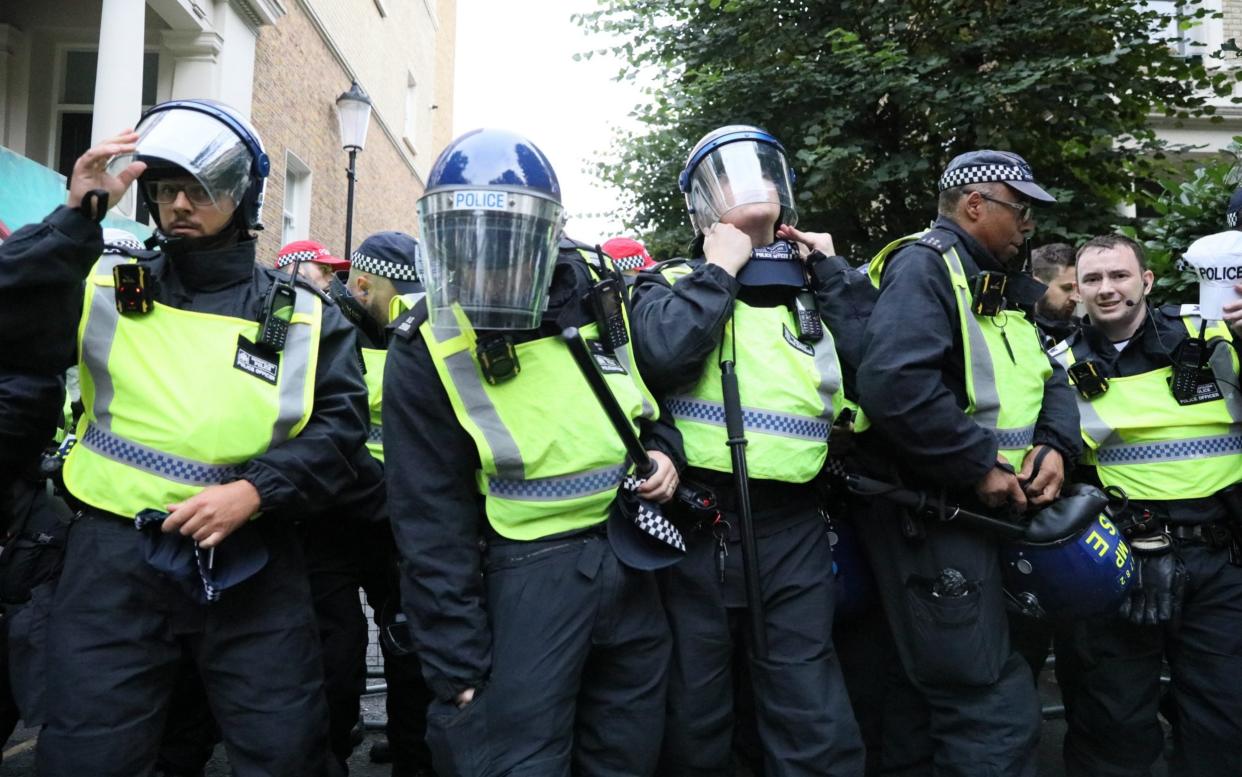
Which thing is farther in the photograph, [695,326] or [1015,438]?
[1015,438]

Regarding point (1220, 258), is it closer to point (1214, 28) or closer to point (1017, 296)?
point (1017, 296)

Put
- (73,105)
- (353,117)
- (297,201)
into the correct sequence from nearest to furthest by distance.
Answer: (73,105) < (353,117) < (297,201)

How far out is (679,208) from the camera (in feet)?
37.8

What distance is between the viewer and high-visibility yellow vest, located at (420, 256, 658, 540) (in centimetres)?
234

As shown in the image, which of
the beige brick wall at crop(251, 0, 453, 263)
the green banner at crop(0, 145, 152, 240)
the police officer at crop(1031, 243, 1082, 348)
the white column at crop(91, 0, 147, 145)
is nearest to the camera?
the police officer at crop(1031, 243, 1082, 348)

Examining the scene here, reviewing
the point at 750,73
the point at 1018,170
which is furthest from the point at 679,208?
the point at 1018,170

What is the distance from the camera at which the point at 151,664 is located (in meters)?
2.36

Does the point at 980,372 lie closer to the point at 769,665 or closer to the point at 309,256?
the point at 769,665

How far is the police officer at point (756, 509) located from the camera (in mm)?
2623

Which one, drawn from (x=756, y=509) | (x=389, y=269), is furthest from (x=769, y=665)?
(x=389, y=269)

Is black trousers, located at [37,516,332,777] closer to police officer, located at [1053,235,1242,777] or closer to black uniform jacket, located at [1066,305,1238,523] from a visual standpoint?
police officer, located at [1053,235,1242,777]

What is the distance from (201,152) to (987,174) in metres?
2.30

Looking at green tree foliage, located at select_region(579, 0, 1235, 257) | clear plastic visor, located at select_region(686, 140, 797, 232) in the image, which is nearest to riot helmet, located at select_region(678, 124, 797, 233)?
→ clear plastic visor, located at select_region(686, 140, 797, 232)

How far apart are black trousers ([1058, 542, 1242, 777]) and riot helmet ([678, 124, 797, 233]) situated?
1768mm
